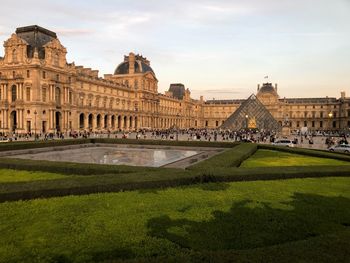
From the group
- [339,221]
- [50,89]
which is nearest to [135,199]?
[339,221]

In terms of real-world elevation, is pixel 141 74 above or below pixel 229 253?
above

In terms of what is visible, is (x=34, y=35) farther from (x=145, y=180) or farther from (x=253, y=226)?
(x=253, y=226)

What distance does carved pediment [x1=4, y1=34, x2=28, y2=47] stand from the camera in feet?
180

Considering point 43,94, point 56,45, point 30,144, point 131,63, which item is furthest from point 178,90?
point 30,144

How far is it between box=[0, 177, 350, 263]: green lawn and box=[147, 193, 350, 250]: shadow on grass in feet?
0.07

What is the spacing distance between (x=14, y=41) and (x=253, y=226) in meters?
58.0

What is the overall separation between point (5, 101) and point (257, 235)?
58.1 meters

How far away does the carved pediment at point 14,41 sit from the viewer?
180 ft

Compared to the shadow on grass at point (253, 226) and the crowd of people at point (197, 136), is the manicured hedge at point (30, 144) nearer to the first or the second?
the crowd of people at point (197, 136)

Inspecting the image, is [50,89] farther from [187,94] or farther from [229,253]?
[187,94]

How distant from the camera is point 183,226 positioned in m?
7.77

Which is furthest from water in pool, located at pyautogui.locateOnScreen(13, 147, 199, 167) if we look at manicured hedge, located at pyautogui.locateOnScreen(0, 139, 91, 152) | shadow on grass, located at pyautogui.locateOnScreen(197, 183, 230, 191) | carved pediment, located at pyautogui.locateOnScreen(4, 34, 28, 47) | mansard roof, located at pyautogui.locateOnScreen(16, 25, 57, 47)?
mansard roof, located at pyautogui.locateOnScreen(16, 25, 57, 47)

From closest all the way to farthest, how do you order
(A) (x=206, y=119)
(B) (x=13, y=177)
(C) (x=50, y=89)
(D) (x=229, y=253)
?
(D) (x=229, y=253)
(B) (x=13, y=177)
(C) (x=50, y=89)
(A) (x=206, y=119)

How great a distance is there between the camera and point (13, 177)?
14.3m
